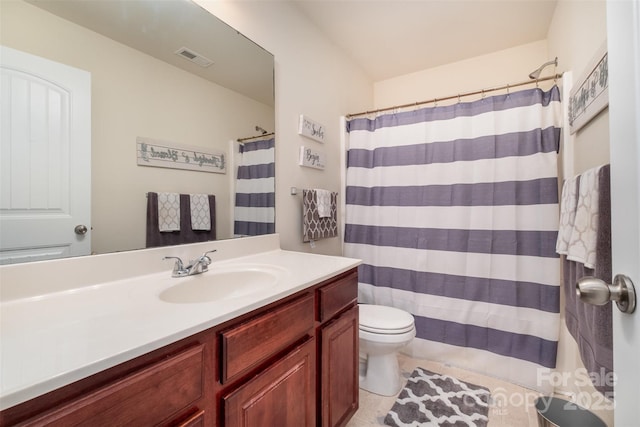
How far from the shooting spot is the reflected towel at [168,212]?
110cm

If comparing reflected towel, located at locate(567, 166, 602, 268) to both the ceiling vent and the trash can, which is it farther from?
the ceiling vent

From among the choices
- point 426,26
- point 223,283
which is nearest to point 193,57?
point 223,283

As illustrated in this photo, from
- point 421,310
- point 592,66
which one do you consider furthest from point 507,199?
point 421,310

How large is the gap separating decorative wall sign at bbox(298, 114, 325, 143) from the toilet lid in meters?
1.22

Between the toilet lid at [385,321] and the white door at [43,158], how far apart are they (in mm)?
1370

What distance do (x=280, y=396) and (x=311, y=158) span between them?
141 cm

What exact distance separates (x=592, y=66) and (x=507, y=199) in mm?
769

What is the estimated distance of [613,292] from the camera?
1.47 ft

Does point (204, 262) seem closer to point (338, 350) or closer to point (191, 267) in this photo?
point (191, 267)

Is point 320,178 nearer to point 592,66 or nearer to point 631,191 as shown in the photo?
point 592,66

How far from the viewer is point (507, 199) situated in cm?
170

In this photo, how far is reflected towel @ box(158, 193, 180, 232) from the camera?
1104 millimetres

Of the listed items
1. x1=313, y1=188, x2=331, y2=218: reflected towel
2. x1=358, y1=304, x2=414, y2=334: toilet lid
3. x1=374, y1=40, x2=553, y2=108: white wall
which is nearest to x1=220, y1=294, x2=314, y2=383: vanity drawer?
x1=358, y1=304, x2=414, y2=334: toilet lid

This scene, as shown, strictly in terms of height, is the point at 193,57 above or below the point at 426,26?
below
